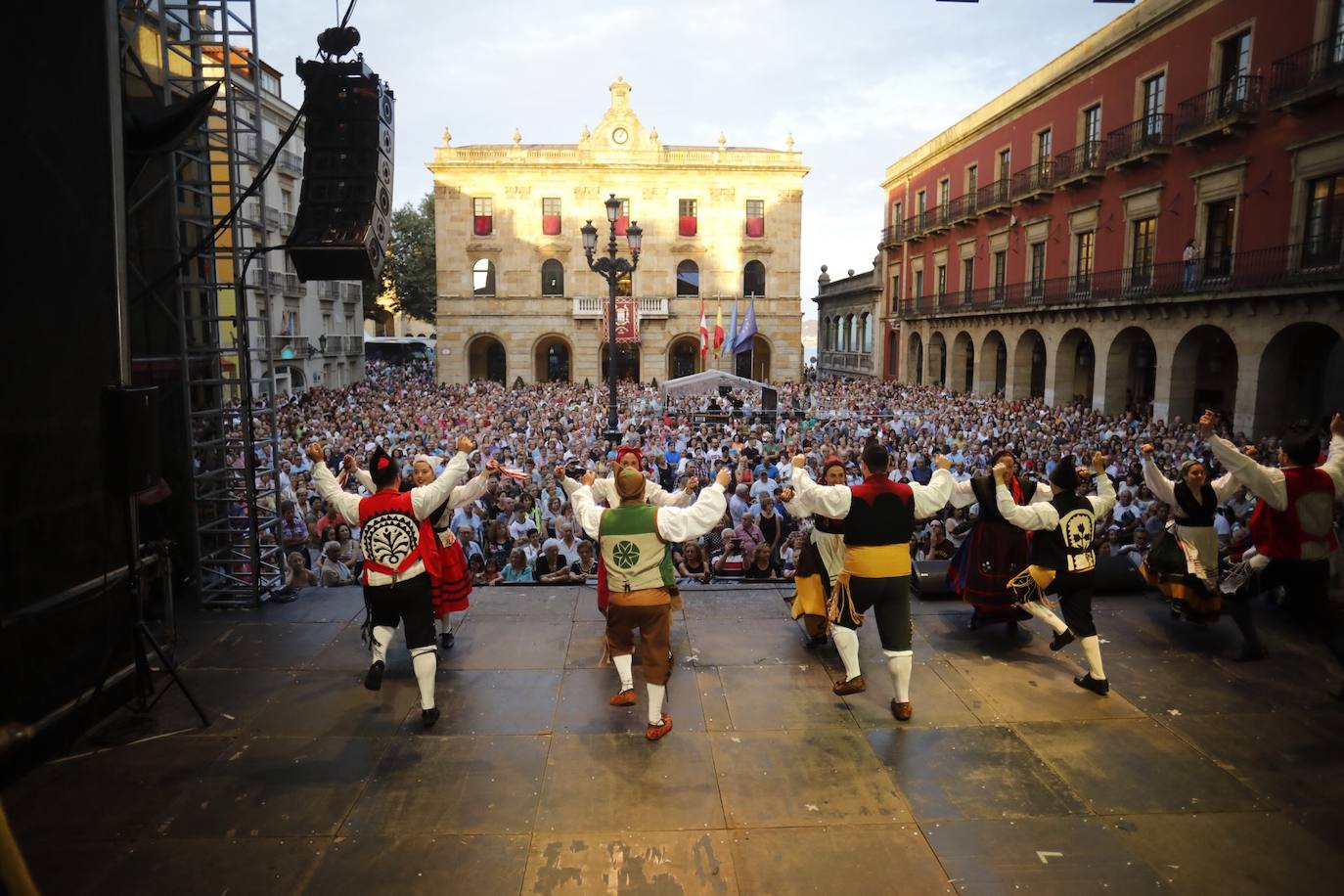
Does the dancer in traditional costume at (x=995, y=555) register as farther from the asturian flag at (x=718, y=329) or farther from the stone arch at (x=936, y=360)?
the stone arch at (x=936, y=360)

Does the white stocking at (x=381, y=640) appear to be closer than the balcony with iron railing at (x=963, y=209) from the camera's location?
Yes

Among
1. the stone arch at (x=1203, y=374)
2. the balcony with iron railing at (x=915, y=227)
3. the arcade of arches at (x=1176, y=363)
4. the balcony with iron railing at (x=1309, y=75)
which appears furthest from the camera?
the balcony with iron railing at (x=915, y=227)

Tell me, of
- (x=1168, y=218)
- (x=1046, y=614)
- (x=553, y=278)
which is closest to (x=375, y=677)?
(x=1046, y=614)

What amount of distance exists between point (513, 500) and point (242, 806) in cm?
646

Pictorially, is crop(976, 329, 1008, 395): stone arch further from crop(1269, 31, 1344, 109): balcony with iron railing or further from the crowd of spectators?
crop(1269, 31, 1344, 109): balcony with iron railing

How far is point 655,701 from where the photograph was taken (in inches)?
190

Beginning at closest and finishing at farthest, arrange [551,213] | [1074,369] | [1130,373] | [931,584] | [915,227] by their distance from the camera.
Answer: [931,584] → [1130,373] → [1074,369] → [915,227] → [551,213]

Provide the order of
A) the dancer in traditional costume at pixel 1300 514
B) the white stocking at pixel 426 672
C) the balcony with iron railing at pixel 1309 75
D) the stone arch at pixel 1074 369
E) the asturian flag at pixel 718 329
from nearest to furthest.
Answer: the white stocking at pixel 426 672 < the dancer in traditional costume at pixel 1300 514 < the balcony with iron railing at pixel 1309 75 < the stone arch at pixel 1074 369 < the asturian flag at pixel 718 329

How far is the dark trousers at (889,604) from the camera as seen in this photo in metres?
5.04

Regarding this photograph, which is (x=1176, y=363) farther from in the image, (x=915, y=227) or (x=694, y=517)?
(x=694, y=517)

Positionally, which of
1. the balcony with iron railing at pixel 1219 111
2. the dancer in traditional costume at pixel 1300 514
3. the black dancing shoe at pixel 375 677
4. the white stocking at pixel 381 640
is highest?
the balcony with iron railing at pixel 1219 111

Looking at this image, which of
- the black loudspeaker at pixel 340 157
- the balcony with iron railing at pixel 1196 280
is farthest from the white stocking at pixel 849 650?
the balcony with iron railing at pixel 1196 280

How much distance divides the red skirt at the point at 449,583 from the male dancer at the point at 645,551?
4.37 feet

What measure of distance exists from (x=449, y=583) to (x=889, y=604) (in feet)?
10.3
